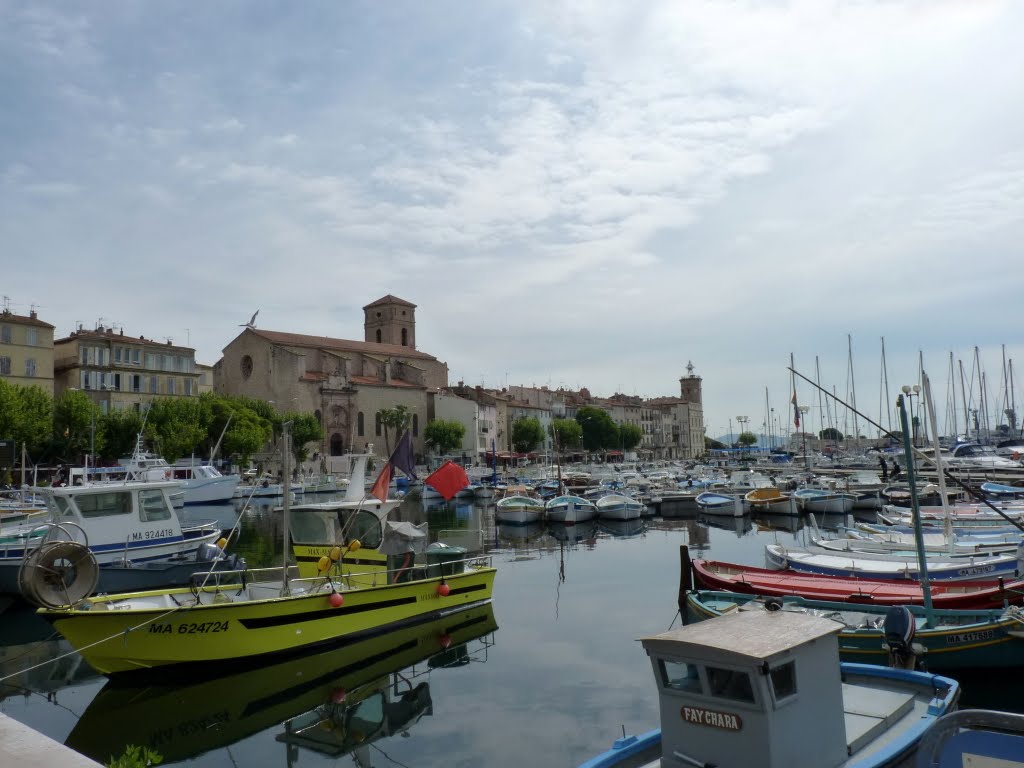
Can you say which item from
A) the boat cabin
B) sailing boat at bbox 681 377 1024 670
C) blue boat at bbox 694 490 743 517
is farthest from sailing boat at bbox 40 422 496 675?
blue boat at bbox 694 490 743 517

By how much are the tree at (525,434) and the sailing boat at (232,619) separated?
101 metres

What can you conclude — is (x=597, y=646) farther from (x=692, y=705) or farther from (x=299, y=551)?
(x=692, y=705)

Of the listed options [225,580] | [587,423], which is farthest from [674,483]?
[587,423]

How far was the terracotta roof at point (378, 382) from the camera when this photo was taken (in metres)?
100

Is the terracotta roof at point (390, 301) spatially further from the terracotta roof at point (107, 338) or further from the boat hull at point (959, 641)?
the boat hull at point (959, 641)

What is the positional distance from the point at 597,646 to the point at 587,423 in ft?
380

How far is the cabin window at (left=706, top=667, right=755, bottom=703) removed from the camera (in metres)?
7.37

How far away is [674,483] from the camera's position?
64.7m

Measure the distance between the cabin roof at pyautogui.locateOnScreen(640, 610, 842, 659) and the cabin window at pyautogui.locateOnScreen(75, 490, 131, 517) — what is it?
1864cm

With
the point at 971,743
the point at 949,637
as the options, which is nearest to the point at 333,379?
the point at 949,637

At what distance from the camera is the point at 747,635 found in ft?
25.5

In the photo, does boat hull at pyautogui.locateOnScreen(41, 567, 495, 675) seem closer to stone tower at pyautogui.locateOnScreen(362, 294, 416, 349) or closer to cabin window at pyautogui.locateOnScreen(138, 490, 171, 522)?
cabin window at pyautogui.locateOnScreen(138, 490, 171, 522)

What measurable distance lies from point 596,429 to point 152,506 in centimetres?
11340

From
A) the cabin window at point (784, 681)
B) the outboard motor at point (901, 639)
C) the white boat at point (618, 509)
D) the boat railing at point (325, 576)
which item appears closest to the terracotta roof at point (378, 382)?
the white boat at point (618, 509)
